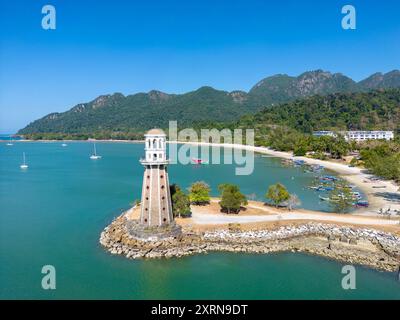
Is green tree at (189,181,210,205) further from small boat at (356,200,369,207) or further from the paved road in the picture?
small boat at (356,200,369,207)

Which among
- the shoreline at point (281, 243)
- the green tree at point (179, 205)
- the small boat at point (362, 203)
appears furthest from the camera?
the small boat at point (362, 203)

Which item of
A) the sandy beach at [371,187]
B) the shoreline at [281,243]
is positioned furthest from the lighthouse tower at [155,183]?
the sandy beach at [371,187]

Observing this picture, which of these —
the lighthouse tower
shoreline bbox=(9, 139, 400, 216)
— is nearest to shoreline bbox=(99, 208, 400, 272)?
the lighthouse tower

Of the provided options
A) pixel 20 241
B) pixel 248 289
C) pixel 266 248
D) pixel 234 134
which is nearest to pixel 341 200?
pixel 266 248

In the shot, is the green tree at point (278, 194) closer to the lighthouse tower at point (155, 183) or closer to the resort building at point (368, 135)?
the lighthouse tower at point (155, 183)

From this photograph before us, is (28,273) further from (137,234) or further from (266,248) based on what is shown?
(266,248)

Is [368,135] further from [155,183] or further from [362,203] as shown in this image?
[155,183]

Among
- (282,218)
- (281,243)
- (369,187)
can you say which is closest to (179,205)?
(281,243)
